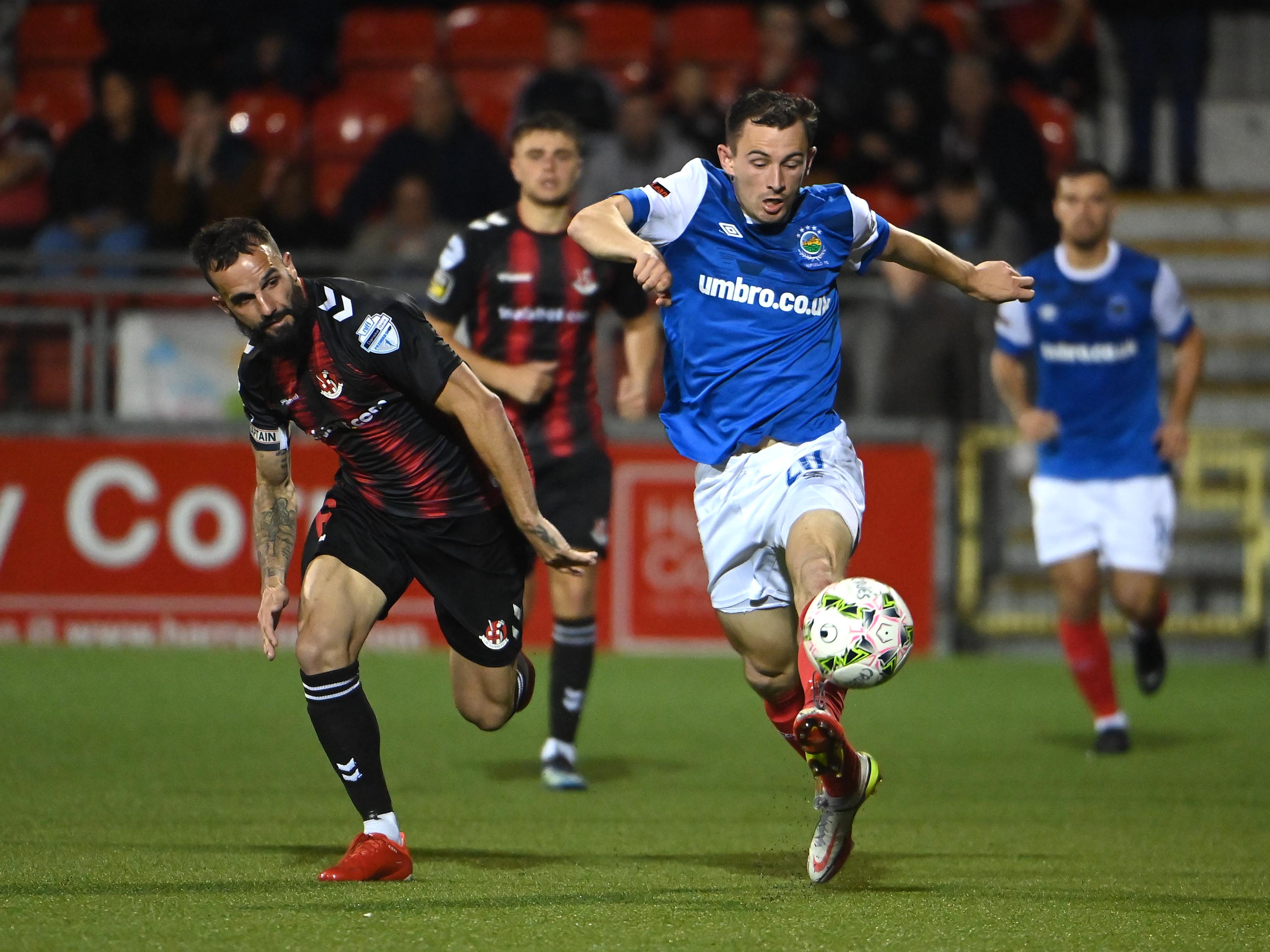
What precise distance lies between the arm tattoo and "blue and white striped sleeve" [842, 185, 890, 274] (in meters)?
1.81

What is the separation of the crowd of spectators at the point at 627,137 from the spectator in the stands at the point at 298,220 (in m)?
0.01

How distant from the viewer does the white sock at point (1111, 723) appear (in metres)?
7.71

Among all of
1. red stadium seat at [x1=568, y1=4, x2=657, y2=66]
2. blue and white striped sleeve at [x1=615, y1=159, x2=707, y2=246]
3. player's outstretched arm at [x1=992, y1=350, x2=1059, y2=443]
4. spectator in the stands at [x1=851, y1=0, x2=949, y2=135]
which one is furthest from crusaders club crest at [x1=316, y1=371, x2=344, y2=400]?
red stadium seat at [x1=568, y1=4, x2=657, y2=66]

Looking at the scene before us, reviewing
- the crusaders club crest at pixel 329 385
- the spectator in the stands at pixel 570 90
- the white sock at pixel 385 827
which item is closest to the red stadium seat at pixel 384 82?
the spectator in the stands at pixel 570 90

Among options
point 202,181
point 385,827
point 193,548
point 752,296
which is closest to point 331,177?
point 202,181

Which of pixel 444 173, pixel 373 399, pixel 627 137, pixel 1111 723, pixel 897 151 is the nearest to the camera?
pixel 373 399

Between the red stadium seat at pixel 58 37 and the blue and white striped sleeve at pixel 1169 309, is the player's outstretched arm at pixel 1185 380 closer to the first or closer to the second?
the blue and white striped sleeve at pixel 1169 309

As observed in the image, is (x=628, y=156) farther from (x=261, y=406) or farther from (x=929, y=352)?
(x=261, y=406)

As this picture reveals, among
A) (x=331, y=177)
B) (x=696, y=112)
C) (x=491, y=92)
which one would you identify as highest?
(x=491, y=92)

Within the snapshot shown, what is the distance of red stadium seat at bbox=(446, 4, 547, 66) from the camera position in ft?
47.6

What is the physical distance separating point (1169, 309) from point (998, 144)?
4793 mm

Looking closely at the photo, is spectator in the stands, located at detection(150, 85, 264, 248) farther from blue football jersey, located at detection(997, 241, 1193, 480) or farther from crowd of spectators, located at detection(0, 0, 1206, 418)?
blue football jersey, located at detection(997, 241, 1193, 480)

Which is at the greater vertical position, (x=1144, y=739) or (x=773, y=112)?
(x=773, y=112)

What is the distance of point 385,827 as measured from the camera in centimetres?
474
